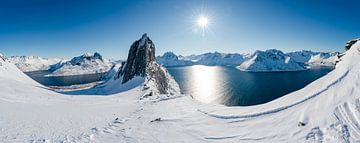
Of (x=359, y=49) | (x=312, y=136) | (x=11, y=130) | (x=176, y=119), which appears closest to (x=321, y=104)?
(x=312, y=136)

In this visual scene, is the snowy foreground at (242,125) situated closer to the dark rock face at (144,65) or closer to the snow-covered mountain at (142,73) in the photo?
the snow-covered mountain at (142,73)

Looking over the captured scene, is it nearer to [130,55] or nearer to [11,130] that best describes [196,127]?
[11,130]

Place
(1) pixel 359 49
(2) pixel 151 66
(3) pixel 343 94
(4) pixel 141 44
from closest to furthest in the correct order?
1. (3) pixel 343 94
2. (1) pixel 359 49
3. (2) pixel 151 66
4. (4) pixel 141 44

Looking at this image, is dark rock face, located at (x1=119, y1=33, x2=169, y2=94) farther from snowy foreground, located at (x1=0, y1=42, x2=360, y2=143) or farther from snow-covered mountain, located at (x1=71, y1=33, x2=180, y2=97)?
snowy foreground, located at (x1=0, y1=42, x2=360, y2=143)

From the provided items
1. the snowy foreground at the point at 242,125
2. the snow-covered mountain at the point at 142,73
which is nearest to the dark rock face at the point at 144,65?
the snow-covered mountain at the point at 142,73

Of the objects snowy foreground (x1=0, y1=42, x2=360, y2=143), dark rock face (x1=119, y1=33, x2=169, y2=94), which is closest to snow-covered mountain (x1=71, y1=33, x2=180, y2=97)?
dark rock face (x1=119, y1=33, x2=169, y2=94)

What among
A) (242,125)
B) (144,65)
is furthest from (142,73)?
(242,125)

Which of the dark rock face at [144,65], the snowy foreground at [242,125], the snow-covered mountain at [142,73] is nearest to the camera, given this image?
the snowy foreground at [242,125]

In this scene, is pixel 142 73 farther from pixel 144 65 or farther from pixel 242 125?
pixel 242 125

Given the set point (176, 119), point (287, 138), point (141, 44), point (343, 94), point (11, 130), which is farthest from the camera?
point (141, 44)
